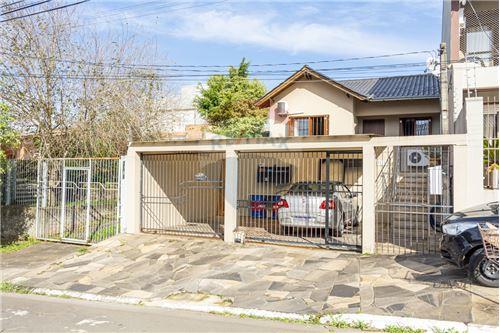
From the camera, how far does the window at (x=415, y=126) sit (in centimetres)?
1677

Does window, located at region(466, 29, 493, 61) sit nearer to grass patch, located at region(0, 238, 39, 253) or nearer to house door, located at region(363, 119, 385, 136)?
house door, located at region(363, 119, 385, 136)

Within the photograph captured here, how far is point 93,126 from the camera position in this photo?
14109mm

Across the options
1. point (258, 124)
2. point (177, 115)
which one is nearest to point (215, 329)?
point (177, 115)

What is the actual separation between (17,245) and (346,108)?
1289cm

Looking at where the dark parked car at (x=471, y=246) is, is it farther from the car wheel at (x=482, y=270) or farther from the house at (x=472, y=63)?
the house at (x=472, y=63)

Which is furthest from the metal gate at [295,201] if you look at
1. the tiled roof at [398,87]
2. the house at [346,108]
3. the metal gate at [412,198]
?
the tiled roof at [398,87]

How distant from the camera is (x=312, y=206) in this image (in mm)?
10656

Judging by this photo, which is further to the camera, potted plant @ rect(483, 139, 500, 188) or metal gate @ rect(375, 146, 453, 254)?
potted plant @ rect(483, 139, 500, 188)

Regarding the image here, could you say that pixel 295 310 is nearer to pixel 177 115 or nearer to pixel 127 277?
pixel 127 277

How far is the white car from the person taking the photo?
1059cm

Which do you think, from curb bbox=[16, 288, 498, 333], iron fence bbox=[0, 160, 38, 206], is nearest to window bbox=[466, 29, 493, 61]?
curb bbox=[16, 288, 498, 333]

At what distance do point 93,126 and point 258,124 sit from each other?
10076 mm

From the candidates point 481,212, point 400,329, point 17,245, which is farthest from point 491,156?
point 17,245

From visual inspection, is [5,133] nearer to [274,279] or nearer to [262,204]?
[262,204]
